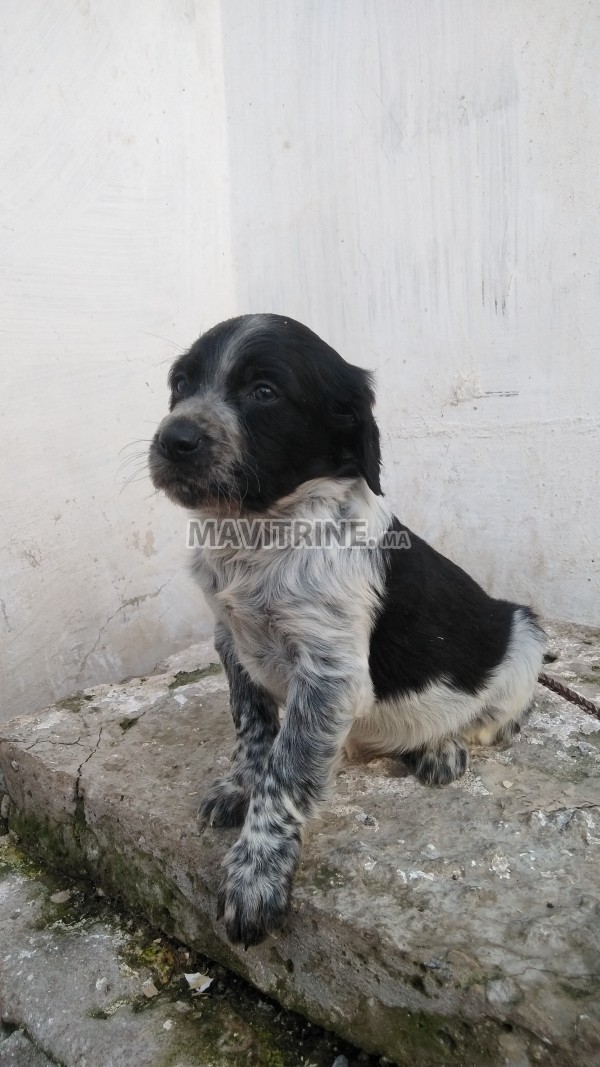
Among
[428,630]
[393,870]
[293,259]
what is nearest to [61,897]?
[393,870]

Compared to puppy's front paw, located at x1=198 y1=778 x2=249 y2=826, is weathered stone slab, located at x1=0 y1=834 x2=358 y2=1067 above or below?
below

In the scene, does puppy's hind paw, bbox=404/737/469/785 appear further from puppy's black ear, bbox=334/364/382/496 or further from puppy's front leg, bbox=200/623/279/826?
puppy's black ear, bbox=334/364/382/496

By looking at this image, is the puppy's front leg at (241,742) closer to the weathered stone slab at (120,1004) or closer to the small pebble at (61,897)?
the weathered stone slab at (120,1004)

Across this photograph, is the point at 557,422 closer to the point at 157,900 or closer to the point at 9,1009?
the point at 157,900

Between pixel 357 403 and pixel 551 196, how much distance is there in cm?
195

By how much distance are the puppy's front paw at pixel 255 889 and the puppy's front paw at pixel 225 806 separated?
0.27m

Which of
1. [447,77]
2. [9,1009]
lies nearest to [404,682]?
[9,1009]

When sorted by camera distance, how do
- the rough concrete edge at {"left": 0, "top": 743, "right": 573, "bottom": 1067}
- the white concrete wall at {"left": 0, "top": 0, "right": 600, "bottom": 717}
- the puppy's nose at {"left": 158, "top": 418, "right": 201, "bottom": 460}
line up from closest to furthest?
the rough concrete edge at {"left": 0, "top": 743, "right": 573, "bottom": 1067}
the puppy's nose at {"left": 158, "top": 418, "right": 201, "bottom": 460}
the white concrete wall at {"left": 0, "top": 0, "right": 600, "bottom": 717}

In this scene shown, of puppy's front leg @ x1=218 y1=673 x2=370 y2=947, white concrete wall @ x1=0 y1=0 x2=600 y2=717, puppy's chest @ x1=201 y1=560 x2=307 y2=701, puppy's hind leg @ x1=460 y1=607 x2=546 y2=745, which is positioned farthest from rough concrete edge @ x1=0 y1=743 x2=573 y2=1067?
puppy's hind leg @ x1=460 y1=607 x2=546 y2=745

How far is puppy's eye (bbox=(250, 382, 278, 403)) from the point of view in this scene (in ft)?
6.66

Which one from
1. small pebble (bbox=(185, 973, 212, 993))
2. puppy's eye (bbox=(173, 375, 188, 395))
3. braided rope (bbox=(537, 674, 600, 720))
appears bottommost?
small pebble (bbox=(185, 973, 212, 993))

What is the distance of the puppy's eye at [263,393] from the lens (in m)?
2.03

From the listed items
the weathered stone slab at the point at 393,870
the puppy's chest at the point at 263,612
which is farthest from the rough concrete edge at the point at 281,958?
the puppy's chest at the point at 263,612

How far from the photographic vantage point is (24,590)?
3309mm
